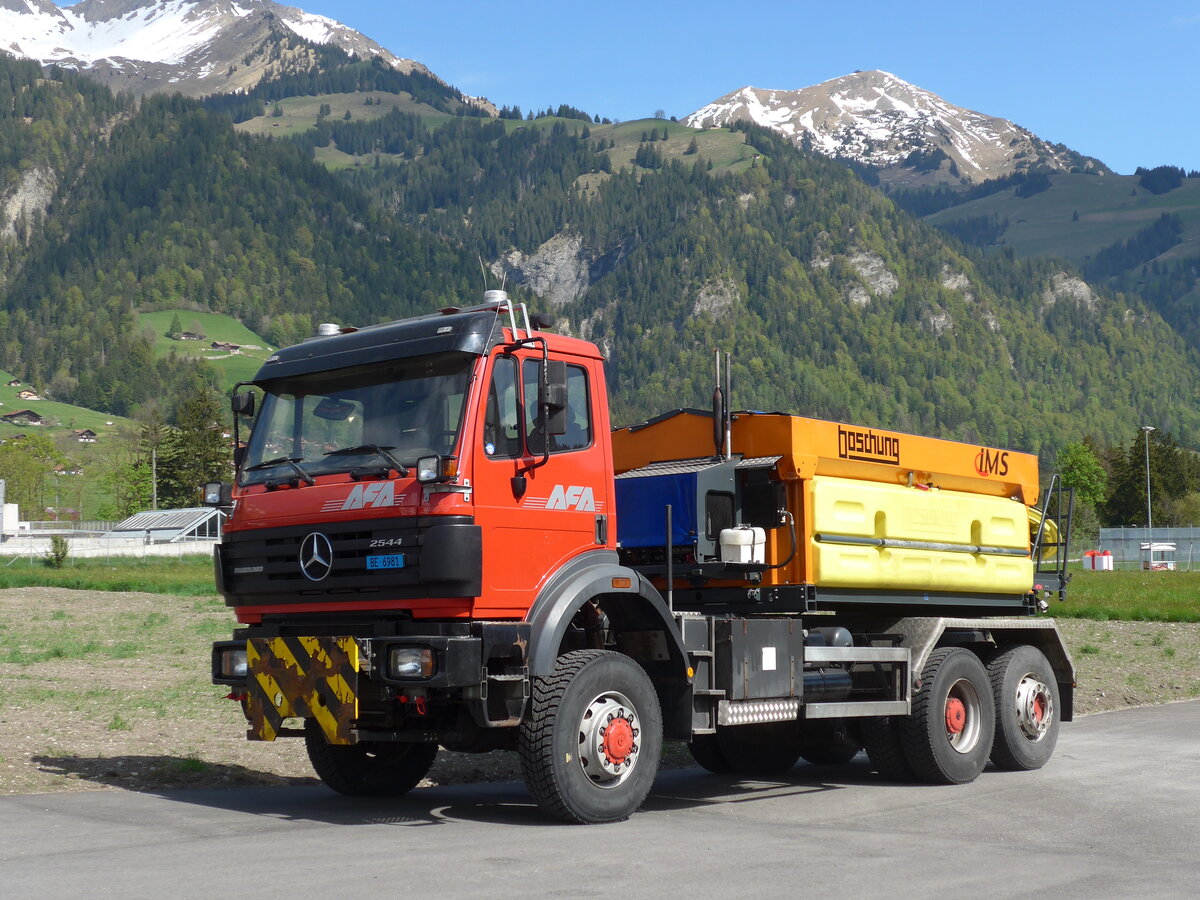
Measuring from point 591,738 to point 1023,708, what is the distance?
578 cm

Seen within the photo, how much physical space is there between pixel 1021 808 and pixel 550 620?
4262mm

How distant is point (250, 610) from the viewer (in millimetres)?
10453

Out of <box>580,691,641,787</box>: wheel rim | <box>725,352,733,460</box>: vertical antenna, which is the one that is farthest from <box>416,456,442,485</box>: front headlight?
<box>725,352,733,460</box>: vertical antenna

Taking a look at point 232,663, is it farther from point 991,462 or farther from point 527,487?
point 991,462

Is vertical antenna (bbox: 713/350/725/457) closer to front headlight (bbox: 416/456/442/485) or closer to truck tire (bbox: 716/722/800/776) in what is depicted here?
truck tire (bbox: 716/722/800/776)

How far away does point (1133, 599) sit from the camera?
164 ft

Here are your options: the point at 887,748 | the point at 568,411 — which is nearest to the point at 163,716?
the point at 568,411

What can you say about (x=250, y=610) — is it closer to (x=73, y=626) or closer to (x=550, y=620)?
(x=550, y=620)

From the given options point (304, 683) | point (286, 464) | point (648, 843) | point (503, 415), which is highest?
point (503, 415)

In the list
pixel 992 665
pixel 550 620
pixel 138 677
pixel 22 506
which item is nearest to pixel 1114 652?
pixel 992 665

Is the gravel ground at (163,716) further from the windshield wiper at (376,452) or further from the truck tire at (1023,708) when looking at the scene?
the windshield wiper at (376,452)

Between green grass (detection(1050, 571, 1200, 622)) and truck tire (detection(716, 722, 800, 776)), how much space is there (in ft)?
98.0

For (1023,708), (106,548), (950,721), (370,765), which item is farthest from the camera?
(106,548)

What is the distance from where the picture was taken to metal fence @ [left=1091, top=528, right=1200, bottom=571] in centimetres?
9194
